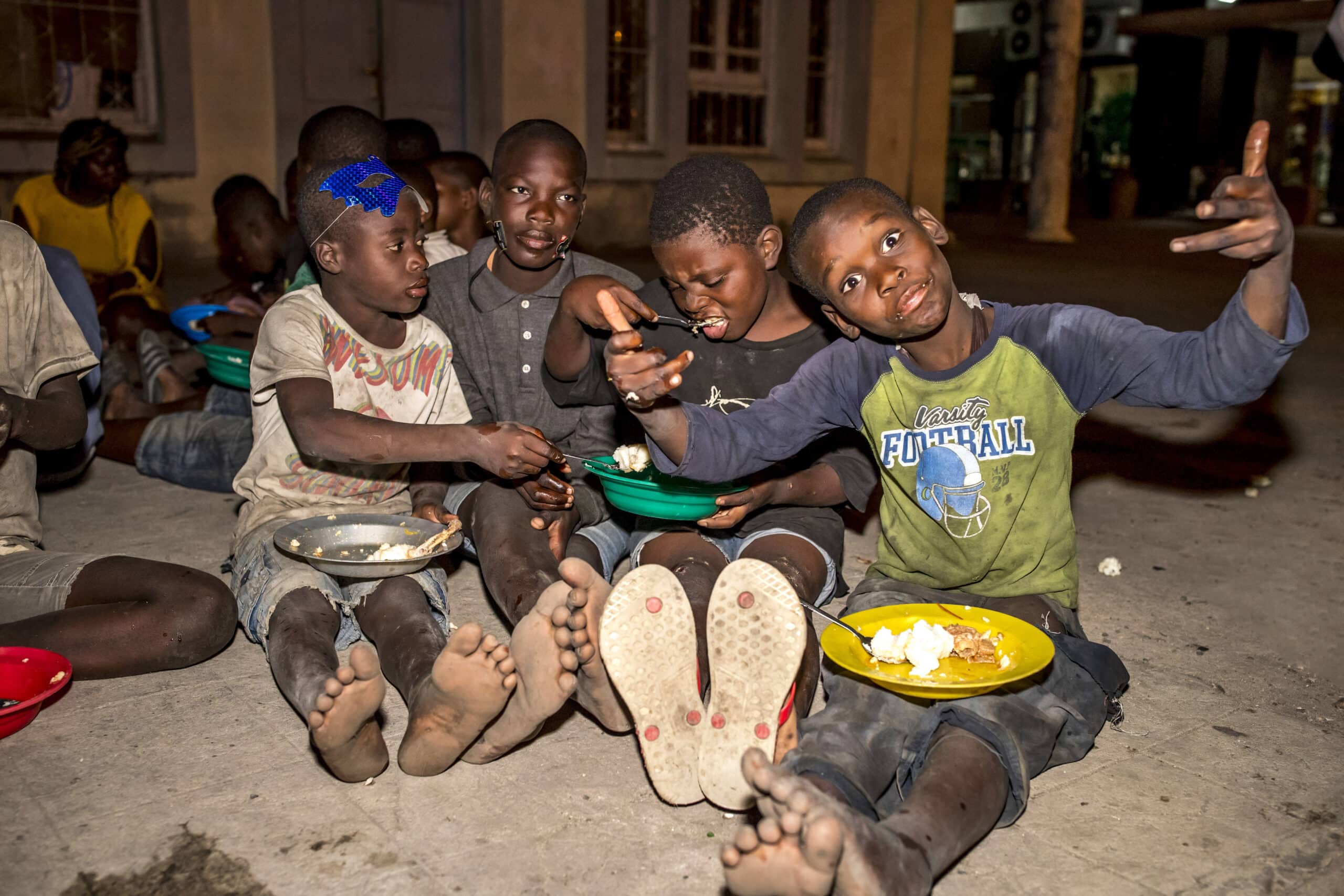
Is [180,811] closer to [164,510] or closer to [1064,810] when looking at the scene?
[1064,810]

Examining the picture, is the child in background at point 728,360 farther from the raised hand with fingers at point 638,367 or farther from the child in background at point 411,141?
the child in background at point 411,141

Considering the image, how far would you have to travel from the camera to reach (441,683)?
1.93 m

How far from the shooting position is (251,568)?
2.49 m

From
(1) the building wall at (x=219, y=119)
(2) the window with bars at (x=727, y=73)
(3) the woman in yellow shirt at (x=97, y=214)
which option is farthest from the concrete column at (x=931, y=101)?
(3) the woman in yellow shirt at (x=97, y=214)

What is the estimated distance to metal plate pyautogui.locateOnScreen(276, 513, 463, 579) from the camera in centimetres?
231

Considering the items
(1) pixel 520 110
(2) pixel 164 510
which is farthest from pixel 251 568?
(1) pixel 520 110

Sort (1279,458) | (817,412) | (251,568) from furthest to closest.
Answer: (1279,458) < (251,568) < (817,412)

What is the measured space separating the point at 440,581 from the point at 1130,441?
3270 mm

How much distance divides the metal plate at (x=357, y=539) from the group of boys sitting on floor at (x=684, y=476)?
2.5 inches

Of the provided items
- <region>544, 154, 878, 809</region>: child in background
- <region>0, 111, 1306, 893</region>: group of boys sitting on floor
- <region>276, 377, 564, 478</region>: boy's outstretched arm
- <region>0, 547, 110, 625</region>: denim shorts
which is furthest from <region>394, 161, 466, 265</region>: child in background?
<region>0, 547, 110, 625</region>: denim shorts

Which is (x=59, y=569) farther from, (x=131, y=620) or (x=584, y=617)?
(x=584, y=617)

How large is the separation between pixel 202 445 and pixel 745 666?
2.69 meters

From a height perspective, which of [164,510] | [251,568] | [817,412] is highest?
[817,412]

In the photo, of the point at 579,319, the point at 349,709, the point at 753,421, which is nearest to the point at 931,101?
the point at 579,319
